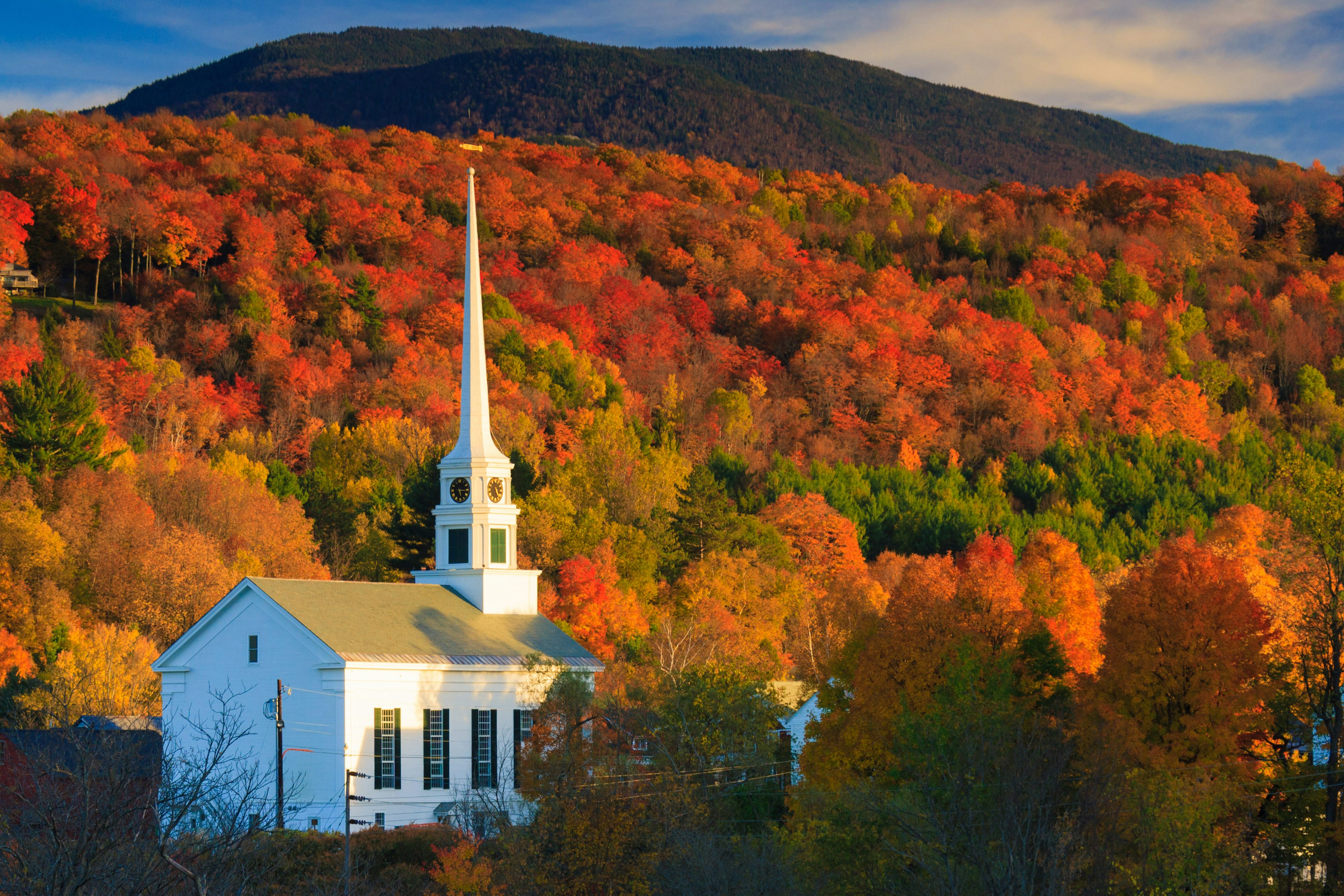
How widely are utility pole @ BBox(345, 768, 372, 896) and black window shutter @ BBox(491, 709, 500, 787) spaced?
4465 mm

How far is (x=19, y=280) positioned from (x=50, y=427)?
62344 mm

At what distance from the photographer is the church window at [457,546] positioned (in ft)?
190

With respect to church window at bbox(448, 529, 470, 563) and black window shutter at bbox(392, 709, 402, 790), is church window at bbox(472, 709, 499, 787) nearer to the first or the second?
black window shutter at bbox(392, 709, 402, 790)

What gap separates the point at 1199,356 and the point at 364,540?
10086 centimetres

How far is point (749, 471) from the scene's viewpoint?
112250 millimetres

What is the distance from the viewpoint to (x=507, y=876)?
4144cm

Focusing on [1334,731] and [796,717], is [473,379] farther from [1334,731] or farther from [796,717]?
[1334,731]

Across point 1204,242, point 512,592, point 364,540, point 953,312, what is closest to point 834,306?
point 953,312

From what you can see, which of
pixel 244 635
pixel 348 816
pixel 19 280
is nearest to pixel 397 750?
pixel 244 635

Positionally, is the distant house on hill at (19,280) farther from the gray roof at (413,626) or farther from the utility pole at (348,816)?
the utility pole at (348,816)

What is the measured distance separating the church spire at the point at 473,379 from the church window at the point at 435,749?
10.4 m

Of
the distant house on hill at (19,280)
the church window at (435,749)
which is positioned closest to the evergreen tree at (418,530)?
the church window at (435,749)

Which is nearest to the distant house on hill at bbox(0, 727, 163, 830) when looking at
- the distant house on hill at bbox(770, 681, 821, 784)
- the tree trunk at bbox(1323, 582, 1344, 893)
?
the distant house on hill at bbox(770, 681, 821, 784)

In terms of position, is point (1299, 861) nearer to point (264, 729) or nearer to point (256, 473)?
point (264, 729)
